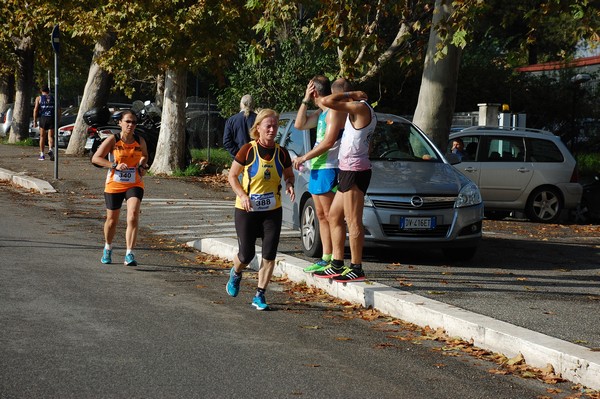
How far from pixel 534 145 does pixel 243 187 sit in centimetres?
1080

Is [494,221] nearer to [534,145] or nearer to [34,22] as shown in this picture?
[534,145]

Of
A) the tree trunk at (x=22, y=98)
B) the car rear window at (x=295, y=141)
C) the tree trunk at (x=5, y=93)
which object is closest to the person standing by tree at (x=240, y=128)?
the car rear window at (x=295, y=141)

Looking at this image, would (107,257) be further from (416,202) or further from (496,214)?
(496,214)

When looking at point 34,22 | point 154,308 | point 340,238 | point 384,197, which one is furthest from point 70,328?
point 34,22

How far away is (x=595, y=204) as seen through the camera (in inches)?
774

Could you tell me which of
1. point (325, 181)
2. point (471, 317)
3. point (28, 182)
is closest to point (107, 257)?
point (325, 181)

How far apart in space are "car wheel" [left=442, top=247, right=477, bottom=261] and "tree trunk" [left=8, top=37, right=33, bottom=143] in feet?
95.1

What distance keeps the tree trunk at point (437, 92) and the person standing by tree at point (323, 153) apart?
23.3ft

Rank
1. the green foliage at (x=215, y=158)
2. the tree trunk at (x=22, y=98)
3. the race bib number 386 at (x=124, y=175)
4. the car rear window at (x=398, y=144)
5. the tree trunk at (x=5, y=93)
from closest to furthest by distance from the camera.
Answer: the race bib number 386 at (x=124, y=175), the car rear window at (x=398, y=144), the green foliage at (x=215, y=158), the tree trunk at (x=22, y=98), the tree trunk at (x=5, y=93)

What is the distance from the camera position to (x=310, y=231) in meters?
12.1

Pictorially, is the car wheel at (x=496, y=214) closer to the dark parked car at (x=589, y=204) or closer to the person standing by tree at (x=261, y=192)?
the dark parked car at (x=589, y=204)


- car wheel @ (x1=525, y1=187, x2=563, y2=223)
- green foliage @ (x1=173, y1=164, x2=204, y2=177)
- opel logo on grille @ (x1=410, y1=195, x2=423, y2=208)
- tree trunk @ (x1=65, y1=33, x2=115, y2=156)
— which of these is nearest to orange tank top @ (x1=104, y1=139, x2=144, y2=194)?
opel logo on grille @ (x1=410, y1=195, x2=423, y2=208)

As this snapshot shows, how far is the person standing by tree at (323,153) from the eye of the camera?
10.4 metres

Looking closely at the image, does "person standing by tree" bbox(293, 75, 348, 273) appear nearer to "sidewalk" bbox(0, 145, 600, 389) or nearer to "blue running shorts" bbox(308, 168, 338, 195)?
"blue running shorts" bbox(308, 168, 338, 195)
